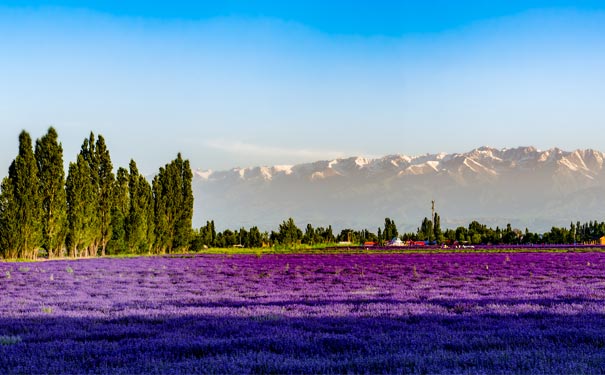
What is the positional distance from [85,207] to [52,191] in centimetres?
546

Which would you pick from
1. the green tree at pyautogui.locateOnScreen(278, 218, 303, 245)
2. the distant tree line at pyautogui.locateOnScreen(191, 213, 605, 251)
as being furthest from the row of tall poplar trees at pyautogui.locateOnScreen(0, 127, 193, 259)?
the green tree at pyautogui.locateOnScreen(278, 218, 303, 245)

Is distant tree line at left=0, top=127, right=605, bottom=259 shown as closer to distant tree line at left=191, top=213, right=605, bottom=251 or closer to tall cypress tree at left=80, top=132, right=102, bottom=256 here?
tall cypress tree at left=80, top=132, right=102, bottom=256

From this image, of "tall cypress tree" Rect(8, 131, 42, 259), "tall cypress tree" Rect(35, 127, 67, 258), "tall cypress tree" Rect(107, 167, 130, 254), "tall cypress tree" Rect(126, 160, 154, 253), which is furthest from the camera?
"tall cypress tree" Rect(126, 160, 154, 253)

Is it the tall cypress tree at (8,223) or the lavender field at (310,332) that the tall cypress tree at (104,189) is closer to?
the tall cypress tree at (8,223)

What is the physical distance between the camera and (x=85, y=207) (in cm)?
6406

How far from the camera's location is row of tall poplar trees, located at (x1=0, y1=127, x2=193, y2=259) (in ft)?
182

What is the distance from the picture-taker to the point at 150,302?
18516 millimetres

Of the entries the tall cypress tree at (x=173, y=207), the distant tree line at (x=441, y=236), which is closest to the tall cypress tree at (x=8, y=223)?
the tall cypress tree at (x=173, y=207)

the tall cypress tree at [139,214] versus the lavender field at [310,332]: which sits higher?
the tall cypress tree at [139,214]

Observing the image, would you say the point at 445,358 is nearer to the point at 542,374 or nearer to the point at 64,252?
the point at 542,374

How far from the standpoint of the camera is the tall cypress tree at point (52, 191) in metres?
58.2

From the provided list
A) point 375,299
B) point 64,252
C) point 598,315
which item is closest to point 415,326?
point 598,315

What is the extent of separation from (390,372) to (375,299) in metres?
10.6

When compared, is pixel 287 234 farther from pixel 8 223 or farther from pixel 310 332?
pixel 310 332
